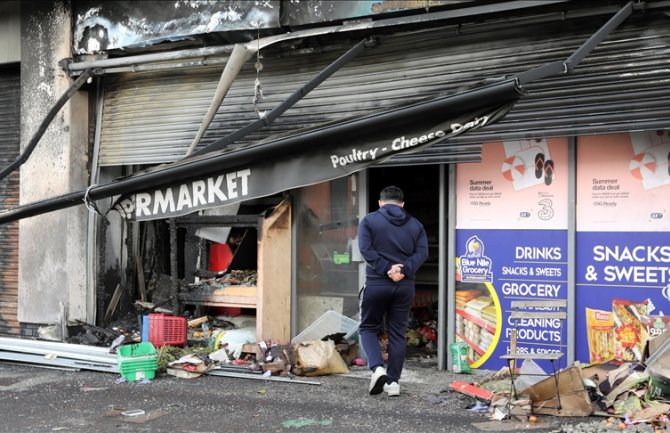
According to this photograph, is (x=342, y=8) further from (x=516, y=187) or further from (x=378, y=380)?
(x=378, y=380)

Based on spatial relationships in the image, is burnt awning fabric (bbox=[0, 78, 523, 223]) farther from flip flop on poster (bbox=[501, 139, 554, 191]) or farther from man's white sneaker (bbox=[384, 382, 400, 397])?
man's white sneaker (bbox=[384, 382, 400, 397])

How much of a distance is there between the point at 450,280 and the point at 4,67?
258 inches

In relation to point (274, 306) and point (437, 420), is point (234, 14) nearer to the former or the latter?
point (274, 306)

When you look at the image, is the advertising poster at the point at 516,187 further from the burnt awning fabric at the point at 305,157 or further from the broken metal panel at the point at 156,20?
the broken metal panel at the point at 156,20

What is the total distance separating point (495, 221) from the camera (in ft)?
23.3

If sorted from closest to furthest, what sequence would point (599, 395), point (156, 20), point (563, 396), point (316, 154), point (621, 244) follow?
1. point (316, 154)
2. point (563, 396)
3. point (599, 395)
4. point (621, 244)
5. point (156, 20)

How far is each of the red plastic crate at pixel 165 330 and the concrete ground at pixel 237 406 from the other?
0.65 metres

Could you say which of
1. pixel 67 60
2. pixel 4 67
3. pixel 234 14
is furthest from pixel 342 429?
pixel 4 67

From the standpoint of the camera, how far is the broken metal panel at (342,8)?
22.1 ft

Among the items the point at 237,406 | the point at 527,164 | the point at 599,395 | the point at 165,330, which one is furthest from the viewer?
the point at 165,330

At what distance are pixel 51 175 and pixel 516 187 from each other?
18.4ft

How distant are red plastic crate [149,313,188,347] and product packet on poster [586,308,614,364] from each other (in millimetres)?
4309

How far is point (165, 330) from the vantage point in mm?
7906

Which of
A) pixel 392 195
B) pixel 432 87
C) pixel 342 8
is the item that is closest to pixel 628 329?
pixel 392 195
